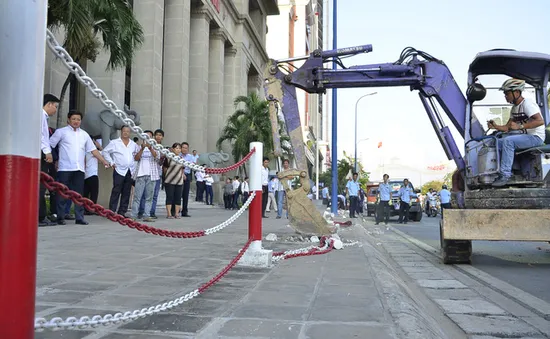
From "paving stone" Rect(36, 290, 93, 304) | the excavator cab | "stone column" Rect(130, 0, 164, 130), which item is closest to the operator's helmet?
the excavator cab

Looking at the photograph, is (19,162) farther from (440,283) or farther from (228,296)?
(440,283)

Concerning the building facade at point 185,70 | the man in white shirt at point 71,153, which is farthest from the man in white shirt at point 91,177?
the building facade at point 185,70

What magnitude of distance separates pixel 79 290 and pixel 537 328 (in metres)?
3.31

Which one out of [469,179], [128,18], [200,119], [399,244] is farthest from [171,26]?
[469,179]

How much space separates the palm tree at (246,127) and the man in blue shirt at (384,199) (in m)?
10.4

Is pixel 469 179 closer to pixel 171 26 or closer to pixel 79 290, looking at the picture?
pixel 79 290

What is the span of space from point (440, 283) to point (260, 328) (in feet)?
10.8

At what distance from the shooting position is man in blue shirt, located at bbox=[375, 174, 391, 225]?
17750 millimetres

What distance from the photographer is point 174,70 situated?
20.6 metres

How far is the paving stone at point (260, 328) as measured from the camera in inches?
102

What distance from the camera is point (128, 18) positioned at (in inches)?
468

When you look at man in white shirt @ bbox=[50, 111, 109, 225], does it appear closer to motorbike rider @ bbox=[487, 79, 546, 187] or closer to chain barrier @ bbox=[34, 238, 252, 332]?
chain barrier @ bbox=[34, 238, 252, 332]

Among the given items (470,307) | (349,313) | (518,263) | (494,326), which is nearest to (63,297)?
(349,313)

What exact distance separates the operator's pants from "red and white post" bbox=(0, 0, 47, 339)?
6.07 metres
